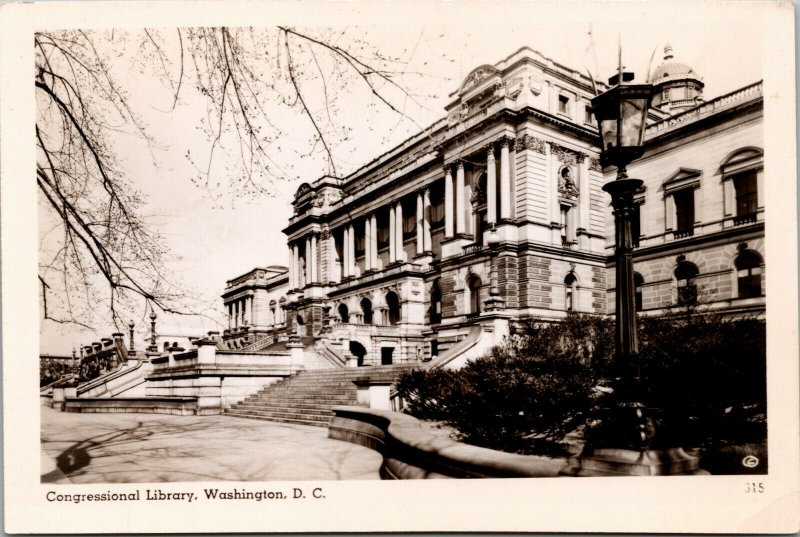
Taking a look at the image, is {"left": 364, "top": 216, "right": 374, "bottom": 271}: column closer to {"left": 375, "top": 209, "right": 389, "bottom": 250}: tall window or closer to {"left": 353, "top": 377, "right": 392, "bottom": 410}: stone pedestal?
{"left": 375, "top": 209, "right": 389, "bottom": 250}: tall window

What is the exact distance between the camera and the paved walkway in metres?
6.68

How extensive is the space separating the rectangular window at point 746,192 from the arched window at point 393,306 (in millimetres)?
18699

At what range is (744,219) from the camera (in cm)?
752

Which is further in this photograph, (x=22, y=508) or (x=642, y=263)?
(x=642, y=263)

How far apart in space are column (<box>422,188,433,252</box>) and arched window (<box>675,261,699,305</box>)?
45.8ft

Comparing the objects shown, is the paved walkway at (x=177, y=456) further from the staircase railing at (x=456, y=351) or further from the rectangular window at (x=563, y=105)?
the rectangular window at (x=563, y=105)

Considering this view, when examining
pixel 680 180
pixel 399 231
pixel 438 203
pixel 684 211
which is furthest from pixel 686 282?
pixel 399 231

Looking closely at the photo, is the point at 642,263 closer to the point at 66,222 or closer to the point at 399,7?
the point at 399,7

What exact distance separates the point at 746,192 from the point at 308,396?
10490 millimetres

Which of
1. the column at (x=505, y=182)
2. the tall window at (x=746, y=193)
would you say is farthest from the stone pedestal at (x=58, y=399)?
the column at (x=505, y=182)

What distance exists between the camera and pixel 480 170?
61.0ft

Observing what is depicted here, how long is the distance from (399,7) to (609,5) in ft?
8.60

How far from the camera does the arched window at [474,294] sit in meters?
18.6

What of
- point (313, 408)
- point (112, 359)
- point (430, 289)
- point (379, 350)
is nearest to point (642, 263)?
point (313, 408)
